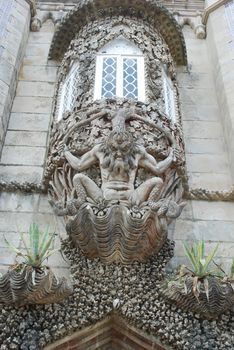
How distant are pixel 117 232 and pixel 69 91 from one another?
12.7 feet

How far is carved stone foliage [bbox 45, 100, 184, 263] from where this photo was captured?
255 inches

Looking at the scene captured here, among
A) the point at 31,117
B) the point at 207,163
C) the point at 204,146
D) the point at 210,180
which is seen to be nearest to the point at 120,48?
the point at 31,117

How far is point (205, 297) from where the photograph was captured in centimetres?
602

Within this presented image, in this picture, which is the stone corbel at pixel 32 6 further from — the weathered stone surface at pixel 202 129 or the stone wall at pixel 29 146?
the weathered stone surface at pixel 202 129

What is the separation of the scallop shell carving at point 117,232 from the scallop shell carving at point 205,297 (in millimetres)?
665

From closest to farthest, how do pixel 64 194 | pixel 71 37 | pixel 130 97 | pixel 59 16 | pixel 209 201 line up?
pixel 64 194, pixel 209 201, pixel 130 97, pixel 71 37, pixel 59 16

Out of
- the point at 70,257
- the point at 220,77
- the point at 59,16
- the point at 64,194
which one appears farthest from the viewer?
the point at 59,16

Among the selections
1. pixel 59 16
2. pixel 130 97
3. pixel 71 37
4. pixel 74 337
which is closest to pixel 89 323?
pixel 74 337

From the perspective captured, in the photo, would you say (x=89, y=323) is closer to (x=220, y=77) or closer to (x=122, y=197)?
(x=122, y=197)

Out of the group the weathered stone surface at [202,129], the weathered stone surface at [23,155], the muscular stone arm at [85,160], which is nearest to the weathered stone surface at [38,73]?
the weathered stone surface at [23,155]

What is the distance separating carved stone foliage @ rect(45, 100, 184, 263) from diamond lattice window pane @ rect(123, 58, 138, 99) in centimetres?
63

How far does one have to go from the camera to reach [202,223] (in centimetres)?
777

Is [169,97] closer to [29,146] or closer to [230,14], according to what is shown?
[29,146]

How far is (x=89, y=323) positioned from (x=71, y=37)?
6.64 m
